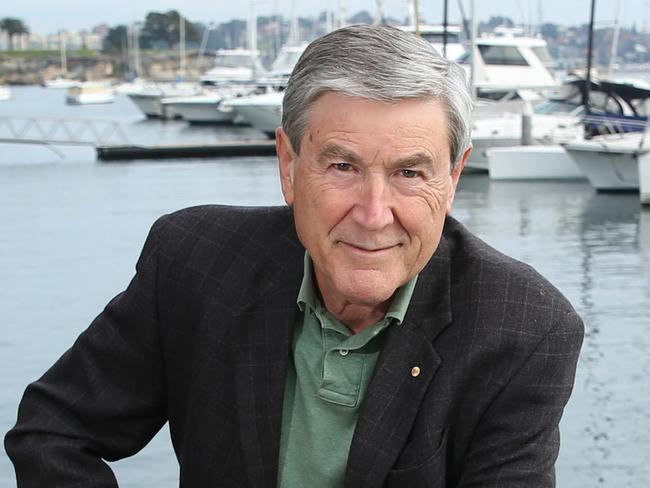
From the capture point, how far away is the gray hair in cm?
175

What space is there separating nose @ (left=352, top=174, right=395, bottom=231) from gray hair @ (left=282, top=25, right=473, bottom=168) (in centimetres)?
12

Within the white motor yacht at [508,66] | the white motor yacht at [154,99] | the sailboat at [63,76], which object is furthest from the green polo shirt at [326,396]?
the sailboat at [63,76]

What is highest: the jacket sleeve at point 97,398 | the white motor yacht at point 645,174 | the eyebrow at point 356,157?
the eyebrow at point 356,157

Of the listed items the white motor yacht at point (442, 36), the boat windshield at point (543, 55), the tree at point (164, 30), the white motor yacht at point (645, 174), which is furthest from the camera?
the tree at point (164, 30)

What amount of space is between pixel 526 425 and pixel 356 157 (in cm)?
45

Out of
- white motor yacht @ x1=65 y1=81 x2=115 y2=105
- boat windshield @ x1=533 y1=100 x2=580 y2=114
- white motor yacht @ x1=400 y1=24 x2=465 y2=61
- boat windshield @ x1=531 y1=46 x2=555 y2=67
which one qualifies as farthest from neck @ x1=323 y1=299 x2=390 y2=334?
white motor yacht @ x1=65 y1=81 x2=115 y2=105

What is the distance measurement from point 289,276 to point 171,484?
5.36 meters

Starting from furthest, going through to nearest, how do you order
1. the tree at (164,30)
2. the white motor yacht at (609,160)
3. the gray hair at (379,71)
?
1. the tree at (164,30)
2. the white motor yacht at (609,160)
3. the gray hair at (379,71)

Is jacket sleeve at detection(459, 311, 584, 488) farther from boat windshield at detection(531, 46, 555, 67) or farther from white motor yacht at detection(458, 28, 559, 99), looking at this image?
boat windshield at detection(531, 46, 555, 67)

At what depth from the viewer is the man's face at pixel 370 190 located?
1.78 m

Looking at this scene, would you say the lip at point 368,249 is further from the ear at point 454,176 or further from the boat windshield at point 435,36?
the boat windshield at point 435,36

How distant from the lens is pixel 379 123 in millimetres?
1771

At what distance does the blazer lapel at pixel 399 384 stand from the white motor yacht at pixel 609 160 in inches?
813

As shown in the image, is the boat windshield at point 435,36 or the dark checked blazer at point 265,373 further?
the boat windshield at point 435,36
